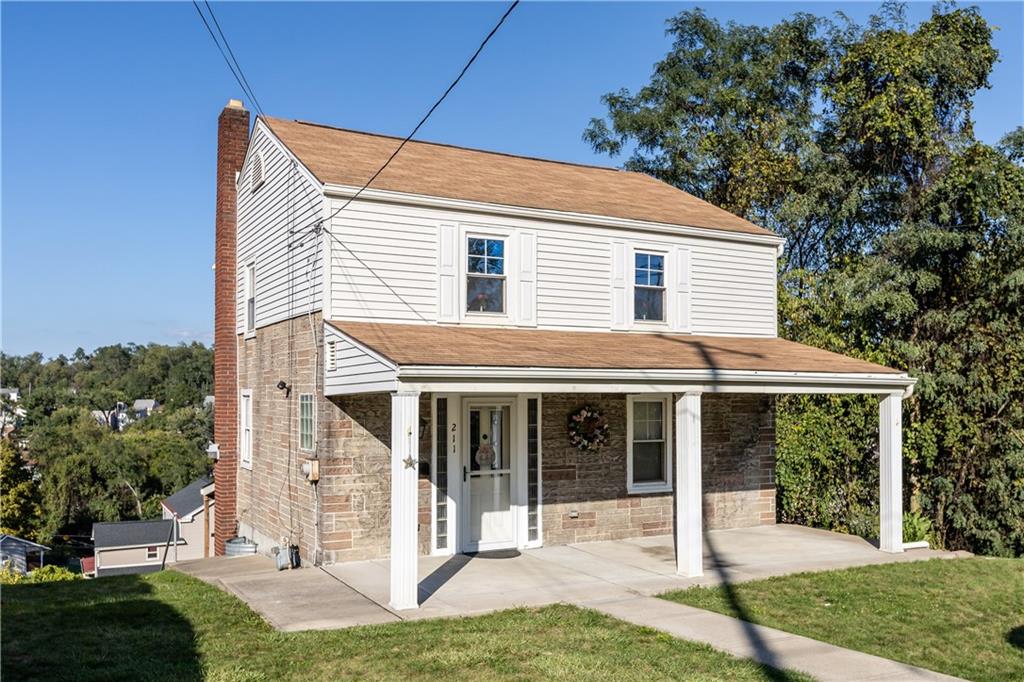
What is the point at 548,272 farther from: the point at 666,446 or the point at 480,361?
the point at 480,361

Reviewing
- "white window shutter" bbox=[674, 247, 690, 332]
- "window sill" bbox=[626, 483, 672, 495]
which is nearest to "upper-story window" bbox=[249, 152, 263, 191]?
"white window shutter" bbox=[674, 247, 690, 332]

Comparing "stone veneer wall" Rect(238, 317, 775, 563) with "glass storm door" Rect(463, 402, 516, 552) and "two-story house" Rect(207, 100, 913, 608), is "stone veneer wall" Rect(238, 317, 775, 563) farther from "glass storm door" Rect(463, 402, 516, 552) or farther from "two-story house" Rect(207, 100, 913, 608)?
"glass storm door" Rect(463, 402, 516, 552)

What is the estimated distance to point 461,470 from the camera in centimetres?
1237

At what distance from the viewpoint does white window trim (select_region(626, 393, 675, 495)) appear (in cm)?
1370

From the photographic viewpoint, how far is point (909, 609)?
9.47 meters

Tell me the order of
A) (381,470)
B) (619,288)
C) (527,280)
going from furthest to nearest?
(619,288), (527,280), (381,470)

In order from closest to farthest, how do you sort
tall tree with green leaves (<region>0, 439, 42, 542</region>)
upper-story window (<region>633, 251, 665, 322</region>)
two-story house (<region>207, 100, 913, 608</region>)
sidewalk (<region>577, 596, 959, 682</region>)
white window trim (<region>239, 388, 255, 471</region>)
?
sidewalk (<region>577, 596, 959, 682</region>) → two-story house (<region>207, 100, 913, 608</region>) → upper-story window (<region>633, 251, 665, 322</region>) → white window trim (<region>239, 388, 255, 471</region>) → tall tree with green leaves (<region>0, 439, 42, 542</region>)

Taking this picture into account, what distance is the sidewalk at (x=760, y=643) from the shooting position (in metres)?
7.09

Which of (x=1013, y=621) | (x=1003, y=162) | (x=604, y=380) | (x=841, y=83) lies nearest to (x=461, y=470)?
(x=604, y=380)

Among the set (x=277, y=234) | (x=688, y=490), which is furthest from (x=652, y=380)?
(x=277, y=234)

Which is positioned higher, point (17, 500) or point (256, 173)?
point (256, 173)

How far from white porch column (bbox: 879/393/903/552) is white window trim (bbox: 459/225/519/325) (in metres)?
5.69

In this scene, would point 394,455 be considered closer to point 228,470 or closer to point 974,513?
point 228,470

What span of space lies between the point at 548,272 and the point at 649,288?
1.92m
